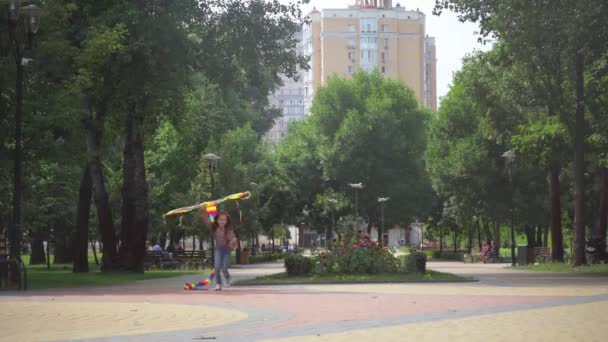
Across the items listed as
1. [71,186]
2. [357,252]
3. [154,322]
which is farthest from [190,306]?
[71,186]

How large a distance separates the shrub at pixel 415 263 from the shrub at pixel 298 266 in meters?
2.70

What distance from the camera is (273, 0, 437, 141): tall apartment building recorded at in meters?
175

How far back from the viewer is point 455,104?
66.4 meters

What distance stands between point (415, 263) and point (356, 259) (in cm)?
180

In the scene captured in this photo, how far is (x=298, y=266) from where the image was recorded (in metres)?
28.7

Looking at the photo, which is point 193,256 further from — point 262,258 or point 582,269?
point 582,269

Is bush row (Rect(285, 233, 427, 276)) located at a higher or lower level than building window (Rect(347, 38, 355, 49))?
lower

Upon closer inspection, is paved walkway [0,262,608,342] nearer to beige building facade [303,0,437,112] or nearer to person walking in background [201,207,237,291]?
person walking in background [201,207,237,291]

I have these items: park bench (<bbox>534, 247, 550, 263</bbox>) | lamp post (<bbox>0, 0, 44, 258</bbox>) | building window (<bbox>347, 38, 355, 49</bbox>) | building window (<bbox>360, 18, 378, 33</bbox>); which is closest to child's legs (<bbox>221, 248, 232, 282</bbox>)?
lamp post (<bbox>0, 0, 44, 258</bbox>)

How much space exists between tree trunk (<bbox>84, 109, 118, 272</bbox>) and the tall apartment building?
454ft

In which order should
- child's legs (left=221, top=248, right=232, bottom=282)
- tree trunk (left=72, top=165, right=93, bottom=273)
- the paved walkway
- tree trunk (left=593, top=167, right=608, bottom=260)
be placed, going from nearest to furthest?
the paved walkway < child's legs (left=221, top=248, right=232, bottom=282) < tree trunk (left=72, top=165, right=93, bottom=273) < tree trunk (left=593, top=167, right=608, bottom=260)

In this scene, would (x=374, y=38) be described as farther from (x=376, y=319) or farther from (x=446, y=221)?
(x=376, y=319)

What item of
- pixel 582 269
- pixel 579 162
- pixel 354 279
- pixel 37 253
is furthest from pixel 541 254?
pixel 37 253

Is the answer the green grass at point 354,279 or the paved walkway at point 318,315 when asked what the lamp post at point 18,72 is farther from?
the green grass at point 354,279
